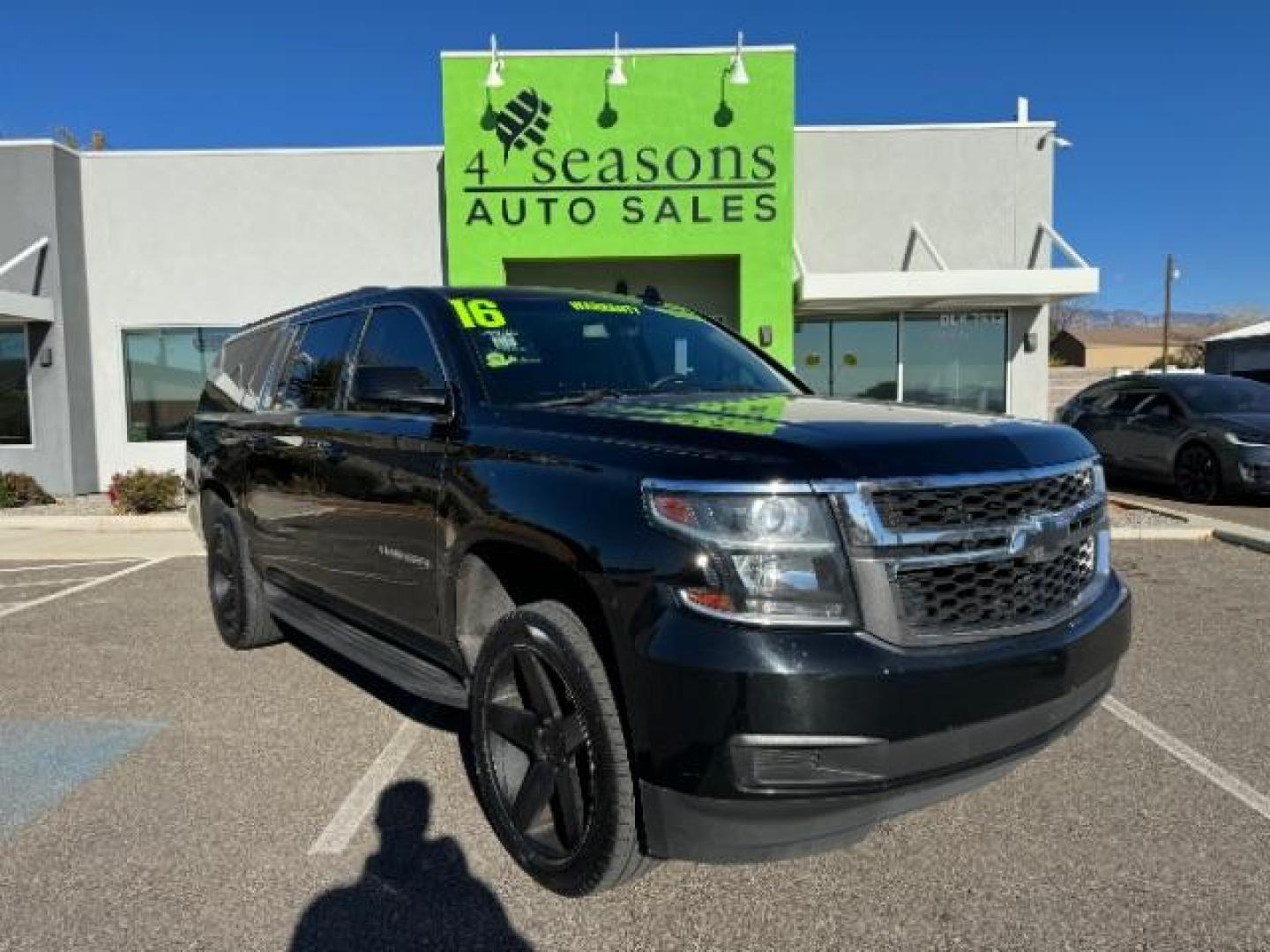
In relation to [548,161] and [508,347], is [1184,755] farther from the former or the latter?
[548,161]

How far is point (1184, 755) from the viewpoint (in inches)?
151

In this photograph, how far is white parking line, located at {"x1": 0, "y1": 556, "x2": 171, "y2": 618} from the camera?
6898mm

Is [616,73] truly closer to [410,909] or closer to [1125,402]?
[1125,402]

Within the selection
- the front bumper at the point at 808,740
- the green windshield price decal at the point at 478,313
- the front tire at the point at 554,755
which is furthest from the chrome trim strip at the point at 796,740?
the green windshield price decal at the point at 478,313

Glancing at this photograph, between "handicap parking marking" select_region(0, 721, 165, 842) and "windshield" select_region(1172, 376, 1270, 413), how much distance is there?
1253cm

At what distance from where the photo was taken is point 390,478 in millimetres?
3625

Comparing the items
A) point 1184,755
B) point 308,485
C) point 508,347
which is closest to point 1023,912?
point 1184,755

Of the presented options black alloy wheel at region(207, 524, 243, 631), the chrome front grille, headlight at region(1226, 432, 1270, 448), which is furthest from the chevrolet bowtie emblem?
headlight at region(1226, 432, 1270, 448)

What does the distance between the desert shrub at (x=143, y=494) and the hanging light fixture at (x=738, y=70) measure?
9329 mm

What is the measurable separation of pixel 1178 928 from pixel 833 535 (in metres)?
1.55

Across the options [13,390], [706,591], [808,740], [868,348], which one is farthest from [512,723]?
[13,390]

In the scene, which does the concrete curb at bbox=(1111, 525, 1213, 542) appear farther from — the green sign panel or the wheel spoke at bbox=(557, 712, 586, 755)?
the wheel spoke at bbox=(557, 712, 586, 755)

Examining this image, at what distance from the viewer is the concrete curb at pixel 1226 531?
8422 millimetres

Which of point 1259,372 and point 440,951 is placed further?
point 1259,372
